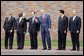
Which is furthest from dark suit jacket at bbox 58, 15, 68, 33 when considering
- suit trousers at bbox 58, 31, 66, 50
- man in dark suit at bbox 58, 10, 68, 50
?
suit trousers at bbox 58, 31, 66, 50

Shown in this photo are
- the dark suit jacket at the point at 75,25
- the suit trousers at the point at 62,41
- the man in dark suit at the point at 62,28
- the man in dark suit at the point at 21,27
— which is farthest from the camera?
the man in dark suit at the point at 21,27

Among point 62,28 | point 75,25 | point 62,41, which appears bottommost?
point 62,41

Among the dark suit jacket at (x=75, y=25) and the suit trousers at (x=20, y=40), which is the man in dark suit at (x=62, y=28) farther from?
the suit trousers at (x=20, y=40)

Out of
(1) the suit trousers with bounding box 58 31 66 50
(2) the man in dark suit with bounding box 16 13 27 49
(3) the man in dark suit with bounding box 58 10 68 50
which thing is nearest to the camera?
(3) the man in dark suit with bounding box 58 10 68 50

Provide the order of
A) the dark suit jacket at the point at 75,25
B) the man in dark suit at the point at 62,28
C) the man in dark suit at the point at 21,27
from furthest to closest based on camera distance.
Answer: the man in dark suit at the point at 21,27 → the man in dark suit at the point at 62,28 → the dark suit jacket at the point at 75,25

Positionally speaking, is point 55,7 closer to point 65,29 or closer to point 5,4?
point 5,4

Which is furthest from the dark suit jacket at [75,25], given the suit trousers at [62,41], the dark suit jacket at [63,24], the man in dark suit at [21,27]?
the man in dark suit at [21,27]

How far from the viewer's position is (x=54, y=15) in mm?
23984

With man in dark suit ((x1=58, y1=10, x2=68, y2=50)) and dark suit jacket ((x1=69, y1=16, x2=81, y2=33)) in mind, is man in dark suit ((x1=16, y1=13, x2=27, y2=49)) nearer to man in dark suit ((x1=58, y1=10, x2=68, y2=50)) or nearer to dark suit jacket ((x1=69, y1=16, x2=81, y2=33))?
man in dark suit ((x1=58, y1=10, x2=68, y2=50))

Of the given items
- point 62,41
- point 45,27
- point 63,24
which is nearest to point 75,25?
point 63,24

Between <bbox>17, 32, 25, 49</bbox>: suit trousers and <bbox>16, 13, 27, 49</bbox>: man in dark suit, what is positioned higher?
<bbox>16, 13, 27, 49</bbox>: man in dark suit

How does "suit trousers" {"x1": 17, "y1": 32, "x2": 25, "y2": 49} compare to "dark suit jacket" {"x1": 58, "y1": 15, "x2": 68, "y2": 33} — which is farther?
"suit trousers" {"x1": 17, "y1": 32, "x2": 25, "y2": 49}

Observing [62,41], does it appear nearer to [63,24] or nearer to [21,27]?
[63,24]

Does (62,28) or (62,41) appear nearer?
(62,28)
